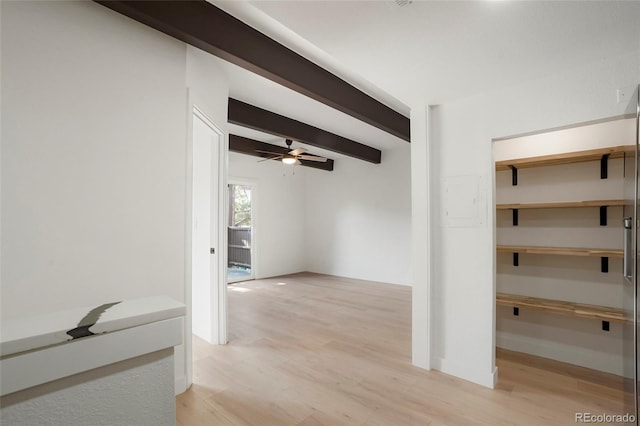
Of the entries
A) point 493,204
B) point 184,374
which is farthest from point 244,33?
point 184,374

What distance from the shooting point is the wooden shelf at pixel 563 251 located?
2315mm

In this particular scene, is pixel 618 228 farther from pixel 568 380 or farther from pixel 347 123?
pixel 347 123

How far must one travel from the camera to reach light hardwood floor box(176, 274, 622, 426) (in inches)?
77.6

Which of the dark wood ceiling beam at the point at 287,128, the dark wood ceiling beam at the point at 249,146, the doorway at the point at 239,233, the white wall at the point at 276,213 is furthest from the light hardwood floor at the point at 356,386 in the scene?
the doorway at the point at 239,233

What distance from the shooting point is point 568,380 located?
7.78 feet

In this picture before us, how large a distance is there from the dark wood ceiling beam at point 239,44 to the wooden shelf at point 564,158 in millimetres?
1560

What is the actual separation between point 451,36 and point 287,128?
9.00 feet

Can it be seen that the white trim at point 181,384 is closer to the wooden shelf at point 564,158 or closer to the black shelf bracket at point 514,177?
the wooden shelf at point 564,158

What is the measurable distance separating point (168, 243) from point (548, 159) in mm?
3142

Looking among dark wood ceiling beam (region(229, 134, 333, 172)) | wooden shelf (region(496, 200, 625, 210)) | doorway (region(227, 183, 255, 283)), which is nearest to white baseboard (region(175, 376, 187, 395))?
wooden shelf (region(496, 200, 625, 210))

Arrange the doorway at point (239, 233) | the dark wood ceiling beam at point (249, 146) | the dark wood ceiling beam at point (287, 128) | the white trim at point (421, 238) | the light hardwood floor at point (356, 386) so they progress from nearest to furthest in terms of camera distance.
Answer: the light hardwood floor at point (356, 386)
the white trim at point (421, 238)
the dark wood ceiling beam at point (287, 128)
the dark wood ceiling beam at point (249, 146)
the doorway at point (239, 233)

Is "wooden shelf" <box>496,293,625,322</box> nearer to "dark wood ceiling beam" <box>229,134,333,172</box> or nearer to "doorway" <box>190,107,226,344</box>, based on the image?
"doorway" <box>190,107,226,344</box>

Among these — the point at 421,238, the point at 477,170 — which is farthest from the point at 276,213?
the point at 477,170

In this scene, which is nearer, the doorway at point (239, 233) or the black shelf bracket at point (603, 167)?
the black shelf bracket at point (603, 167)
